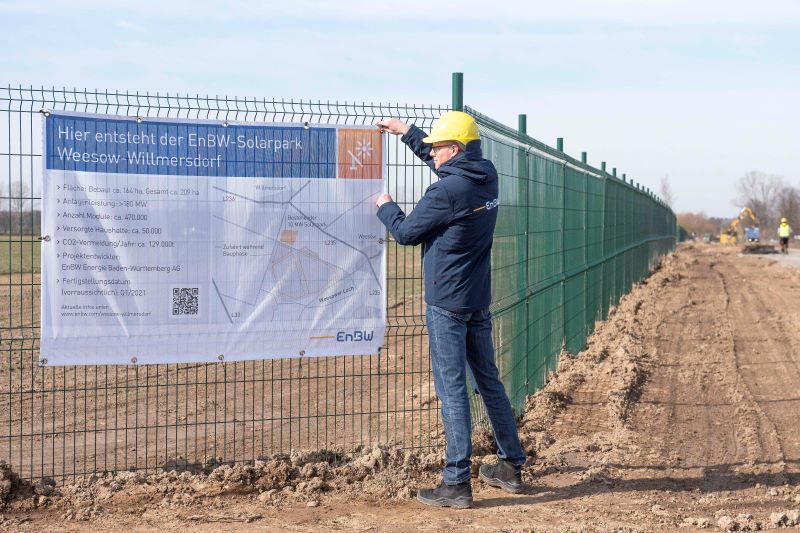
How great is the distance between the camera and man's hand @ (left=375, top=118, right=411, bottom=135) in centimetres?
657

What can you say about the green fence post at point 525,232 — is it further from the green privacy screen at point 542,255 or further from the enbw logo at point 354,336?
the enbw logo at point 354,336

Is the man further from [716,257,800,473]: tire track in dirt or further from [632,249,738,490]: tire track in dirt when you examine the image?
[716,257,800,473]: tire track in dirt

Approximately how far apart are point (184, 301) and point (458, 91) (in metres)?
2.33

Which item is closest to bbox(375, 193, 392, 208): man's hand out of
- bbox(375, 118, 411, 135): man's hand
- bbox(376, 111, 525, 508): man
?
bbox(376, 111, 525, 508): man

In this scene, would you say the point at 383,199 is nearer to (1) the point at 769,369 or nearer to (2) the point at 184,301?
(2) the point at 184,301

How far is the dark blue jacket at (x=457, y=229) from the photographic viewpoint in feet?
19.3

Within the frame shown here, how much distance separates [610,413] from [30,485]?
16.7ft

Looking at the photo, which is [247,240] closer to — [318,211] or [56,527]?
[318,211]

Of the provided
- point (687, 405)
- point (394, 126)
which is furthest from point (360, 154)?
point (687, 405)

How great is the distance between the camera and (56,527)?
223 inches

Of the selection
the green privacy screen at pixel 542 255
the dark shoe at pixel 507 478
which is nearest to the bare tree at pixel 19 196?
the green privacy screen at pixel 542 255

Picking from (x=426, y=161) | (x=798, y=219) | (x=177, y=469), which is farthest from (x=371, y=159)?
(x=798, y=219)

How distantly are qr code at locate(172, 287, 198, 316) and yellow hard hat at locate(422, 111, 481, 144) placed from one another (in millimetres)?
1830

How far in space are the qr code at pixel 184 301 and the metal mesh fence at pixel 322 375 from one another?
439 mm
